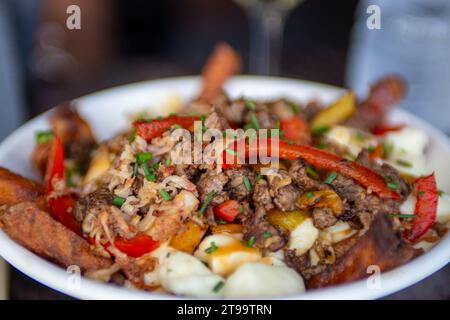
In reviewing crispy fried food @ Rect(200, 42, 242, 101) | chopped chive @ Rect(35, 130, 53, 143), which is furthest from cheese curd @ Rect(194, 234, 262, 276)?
crispy fried food @ Rect(200, 42, 242, 101)

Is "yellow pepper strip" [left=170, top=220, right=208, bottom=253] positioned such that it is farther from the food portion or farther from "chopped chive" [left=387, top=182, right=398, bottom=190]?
"chopped chive" [left=387, top=182, right=398, bottom=190]

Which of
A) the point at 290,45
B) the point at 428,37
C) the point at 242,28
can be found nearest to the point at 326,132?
the point at 428,37

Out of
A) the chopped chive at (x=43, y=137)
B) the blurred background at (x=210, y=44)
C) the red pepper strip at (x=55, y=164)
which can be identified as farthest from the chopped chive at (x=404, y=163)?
the chopped chive at (x=43, y=137)

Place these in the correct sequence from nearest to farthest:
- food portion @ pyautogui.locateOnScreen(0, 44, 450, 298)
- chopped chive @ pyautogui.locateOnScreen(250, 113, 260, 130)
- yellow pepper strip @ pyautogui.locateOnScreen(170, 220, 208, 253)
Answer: food portion @ pyautogui.locateOnScreen(0, 44, 450, 298)
yellow pepper strip @ pyautogui.locateOnScreen(170, 220, 208, 253)
chopped chive @ pyautogui.locateOnScreen(250, 113, 260, 130)

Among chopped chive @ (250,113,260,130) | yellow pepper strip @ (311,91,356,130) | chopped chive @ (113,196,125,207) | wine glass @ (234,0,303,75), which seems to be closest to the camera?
chopped chive @ (113,196,125,207)

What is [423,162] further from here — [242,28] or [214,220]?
[242,28]

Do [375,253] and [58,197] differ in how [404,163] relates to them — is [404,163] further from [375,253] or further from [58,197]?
[58,197]

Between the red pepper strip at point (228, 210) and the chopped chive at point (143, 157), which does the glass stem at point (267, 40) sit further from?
the red pepper strip at point (228, 210)
